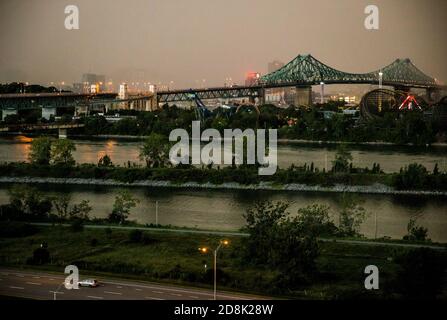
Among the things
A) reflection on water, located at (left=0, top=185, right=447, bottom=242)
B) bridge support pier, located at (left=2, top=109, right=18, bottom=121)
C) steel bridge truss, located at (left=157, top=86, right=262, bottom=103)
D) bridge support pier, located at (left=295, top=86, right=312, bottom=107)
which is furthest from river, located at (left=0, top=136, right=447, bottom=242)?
bridge support pier, located at (left=295, top=86, right=312, bottom=107)

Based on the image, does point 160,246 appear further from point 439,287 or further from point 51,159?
point 51,159

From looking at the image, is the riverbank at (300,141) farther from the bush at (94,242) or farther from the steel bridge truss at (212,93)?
the bush at (94,242)

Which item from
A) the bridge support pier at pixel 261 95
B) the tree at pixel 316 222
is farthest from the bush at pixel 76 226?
the bridge support pier at pixel 261 95

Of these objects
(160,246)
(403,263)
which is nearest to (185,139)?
(160,246)

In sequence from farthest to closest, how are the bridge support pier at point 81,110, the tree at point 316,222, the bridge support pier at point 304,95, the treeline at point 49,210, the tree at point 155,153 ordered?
the bridge support pier at point 304,95, the bridge support pier at point 81,110, the tree at point 155,153, the treeline at point 49,210, the tree at point 316,222

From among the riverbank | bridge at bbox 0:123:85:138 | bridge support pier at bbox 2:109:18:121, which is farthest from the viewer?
bridge support pier at bbox 2:109:18:121

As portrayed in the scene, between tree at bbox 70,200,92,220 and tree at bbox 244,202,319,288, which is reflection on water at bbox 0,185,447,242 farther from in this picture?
tree at bbox 244,202,319,288

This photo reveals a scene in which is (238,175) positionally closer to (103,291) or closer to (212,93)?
(103,291)
